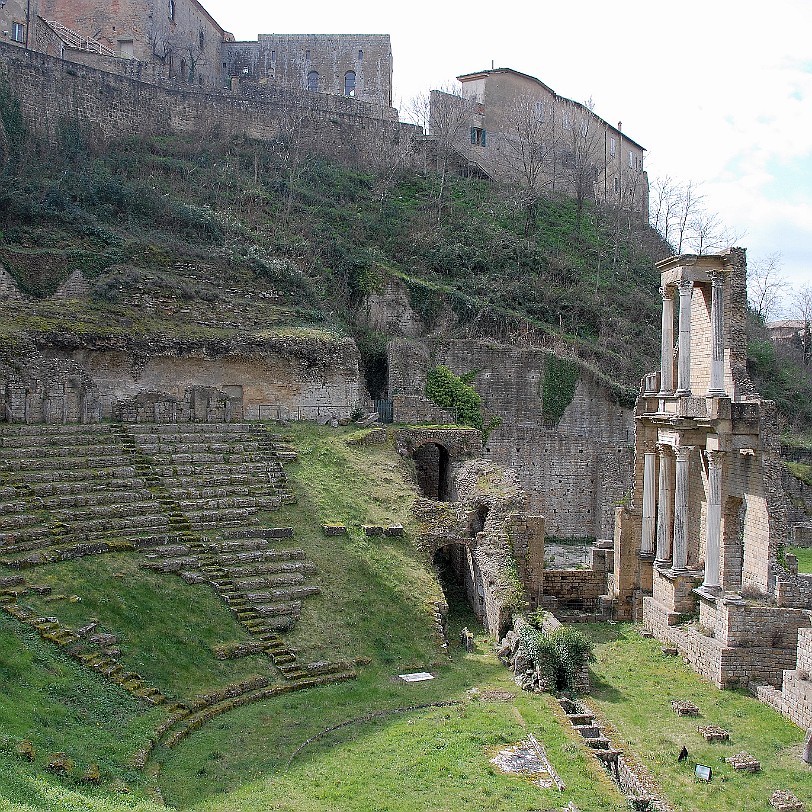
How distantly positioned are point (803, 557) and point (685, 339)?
1253 cm

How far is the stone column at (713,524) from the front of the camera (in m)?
19.0

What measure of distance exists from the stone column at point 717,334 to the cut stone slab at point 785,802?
29.5ft

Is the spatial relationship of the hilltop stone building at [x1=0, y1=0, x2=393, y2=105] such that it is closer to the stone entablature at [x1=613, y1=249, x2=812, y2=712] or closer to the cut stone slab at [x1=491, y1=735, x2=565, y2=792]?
the stone entablature at [x1=613, y1=249, x2=812, y2=712]

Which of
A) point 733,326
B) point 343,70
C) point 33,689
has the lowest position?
point 33,689

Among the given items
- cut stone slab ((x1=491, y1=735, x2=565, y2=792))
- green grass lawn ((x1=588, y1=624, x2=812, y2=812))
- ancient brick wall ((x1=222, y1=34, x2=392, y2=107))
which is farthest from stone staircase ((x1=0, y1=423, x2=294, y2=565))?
ancient brick wall ((x1=222, y1=34, x2=392, y2=107))

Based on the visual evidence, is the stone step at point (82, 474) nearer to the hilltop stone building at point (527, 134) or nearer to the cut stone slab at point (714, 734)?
the cut stone slab at point (714, 734)

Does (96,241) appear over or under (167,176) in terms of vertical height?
under

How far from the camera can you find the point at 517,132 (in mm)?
49469

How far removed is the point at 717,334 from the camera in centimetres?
2014

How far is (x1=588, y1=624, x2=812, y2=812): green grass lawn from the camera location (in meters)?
13.0

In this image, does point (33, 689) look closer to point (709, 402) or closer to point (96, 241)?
point (709, 402)

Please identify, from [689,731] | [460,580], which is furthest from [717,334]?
[460,580]

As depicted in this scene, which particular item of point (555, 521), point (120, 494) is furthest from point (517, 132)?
point (120, 494)

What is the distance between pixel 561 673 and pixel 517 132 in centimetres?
3813
